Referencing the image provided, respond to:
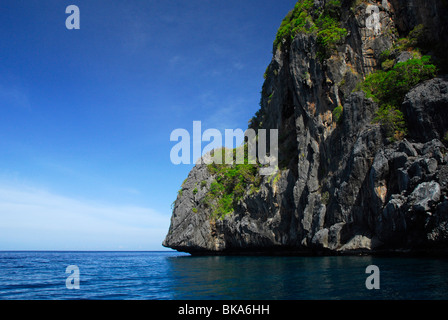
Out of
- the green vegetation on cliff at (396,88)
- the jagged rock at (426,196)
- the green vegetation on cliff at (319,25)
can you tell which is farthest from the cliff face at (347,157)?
the green vegetation on cliff at (396,88)

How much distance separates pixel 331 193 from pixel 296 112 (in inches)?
551

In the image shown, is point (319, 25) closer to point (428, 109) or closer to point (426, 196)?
point (428, 109)

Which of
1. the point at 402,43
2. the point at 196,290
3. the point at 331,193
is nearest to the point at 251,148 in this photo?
the point at 331,193

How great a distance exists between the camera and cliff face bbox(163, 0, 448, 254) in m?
22.6

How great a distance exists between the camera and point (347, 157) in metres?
30.2

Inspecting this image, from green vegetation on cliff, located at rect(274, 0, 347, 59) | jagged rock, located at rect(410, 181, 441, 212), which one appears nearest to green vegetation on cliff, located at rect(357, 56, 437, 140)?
jagged rock, located at rect(410, 181, 441, 212)

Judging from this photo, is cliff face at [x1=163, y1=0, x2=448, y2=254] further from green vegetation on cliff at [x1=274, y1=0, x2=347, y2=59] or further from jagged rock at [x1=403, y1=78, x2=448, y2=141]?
green vegetation on cliff at [x1=274, y1=0, x2=347, y2=59]

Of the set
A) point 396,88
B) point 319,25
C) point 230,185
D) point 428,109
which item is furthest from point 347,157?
point 230,185

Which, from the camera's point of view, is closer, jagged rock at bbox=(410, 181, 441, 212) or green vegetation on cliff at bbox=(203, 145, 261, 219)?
jagged rock at bbox=(410, 181, 441, 212)

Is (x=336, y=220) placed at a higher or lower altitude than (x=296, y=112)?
lower

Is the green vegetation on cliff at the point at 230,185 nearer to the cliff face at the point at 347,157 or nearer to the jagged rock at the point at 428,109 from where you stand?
the cliff face at the point at 347,157

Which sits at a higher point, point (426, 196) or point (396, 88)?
point (396, 88)
